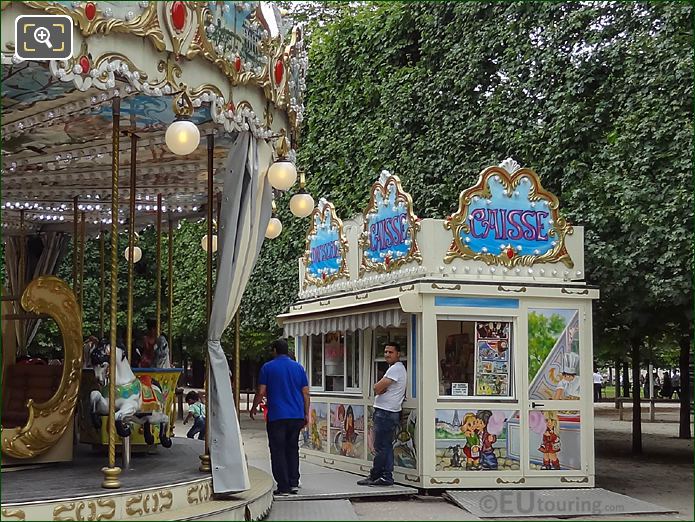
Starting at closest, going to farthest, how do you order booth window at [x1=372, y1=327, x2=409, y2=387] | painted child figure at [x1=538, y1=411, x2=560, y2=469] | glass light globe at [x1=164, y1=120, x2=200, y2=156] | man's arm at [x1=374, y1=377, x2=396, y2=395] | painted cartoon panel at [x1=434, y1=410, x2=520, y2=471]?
glass light globe at [x1=164, y1=120, x2=200, y2=156], man's arm at [x1=374, y1=377, x2=396, y2=395], painted cartoon panel at [x1=434, y1=410, x2=520, y2=471], painted child figure at [x1=538, y1=411, x2=560, y2=469], booth window at [x1=372, y1=327, x2=409, y2=387]

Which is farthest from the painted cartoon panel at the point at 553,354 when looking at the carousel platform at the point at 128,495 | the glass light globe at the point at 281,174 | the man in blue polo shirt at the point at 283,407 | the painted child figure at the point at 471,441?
the glass light globe at the point at 281,174

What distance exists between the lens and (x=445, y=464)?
10.8m

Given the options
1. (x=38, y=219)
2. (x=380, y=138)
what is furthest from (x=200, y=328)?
(x=38, y=219)

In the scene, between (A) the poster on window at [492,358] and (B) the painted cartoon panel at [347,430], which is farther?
(B) the painted cartoon panel at [347,430]

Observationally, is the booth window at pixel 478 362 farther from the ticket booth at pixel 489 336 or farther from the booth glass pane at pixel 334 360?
the booth glass pane at pixel 334 360

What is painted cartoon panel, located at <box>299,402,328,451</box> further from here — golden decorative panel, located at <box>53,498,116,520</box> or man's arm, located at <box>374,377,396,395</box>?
golden decorative panel, located at <box>53,498,116,520</box>

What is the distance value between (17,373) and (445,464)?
5.08 m

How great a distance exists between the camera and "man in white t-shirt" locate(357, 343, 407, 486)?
35.0 ft

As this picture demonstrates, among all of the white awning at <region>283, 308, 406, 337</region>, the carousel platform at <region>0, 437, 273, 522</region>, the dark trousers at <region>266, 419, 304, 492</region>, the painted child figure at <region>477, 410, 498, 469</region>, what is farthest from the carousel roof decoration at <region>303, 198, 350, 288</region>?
the carousel platform at <region>0, 437, 273, 522</region>

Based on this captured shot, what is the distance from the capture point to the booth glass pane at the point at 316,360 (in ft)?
45.7

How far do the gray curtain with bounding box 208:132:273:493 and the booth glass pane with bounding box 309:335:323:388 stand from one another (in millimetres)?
5056

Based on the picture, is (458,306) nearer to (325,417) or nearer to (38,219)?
(325,417)

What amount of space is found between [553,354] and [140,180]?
5836 mm

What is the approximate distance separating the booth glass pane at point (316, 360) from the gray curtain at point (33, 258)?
4.25 m
